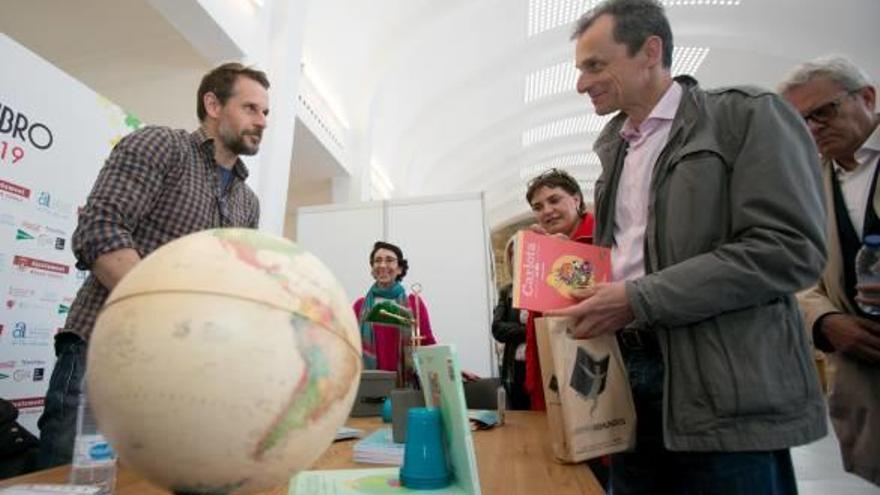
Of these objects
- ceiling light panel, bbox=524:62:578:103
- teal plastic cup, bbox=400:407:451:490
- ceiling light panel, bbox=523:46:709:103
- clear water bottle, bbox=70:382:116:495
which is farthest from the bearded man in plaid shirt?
ceiling light panel, bbox=524:62:578:103

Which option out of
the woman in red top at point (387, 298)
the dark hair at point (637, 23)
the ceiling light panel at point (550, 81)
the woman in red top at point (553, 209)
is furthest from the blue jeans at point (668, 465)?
the ceiling light panel at point (550, 81)

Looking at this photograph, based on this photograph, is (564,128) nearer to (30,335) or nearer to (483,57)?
(483,57)

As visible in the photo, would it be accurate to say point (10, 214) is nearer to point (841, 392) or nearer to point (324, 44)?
point (841, 392)

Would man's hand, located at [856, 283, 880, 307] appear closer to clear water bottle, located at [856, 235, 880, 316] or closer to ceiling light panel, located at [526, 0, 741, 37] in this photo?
clear water bottle, located at [856, 235, 880, 316]

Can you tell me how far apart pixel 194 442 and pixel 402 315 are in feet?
3.46

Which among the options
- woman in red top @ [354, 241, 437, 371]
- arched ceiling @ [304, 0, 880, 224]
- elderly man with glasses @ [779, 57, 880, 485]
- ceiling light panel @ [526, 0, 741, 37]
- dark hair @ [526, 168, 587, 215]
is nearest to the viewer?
elderly man with glasses @ [779, 57, 880, 485]

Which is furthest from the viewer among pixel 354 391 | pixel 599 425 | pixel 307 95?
pixel 307 95

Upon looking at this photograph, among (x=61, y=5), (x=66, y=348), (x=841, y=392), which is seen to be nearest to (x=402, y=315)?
(x=66, y=348)

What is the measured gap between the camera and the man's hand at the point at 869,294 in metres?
1.28

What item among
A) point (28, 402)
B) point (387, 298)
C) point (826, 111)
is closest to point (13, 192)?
point (28, 402)

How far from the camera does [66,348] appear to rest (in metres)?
1.37

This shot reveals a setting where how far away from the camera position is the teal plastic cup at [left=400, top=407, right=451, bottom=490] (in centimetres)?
83

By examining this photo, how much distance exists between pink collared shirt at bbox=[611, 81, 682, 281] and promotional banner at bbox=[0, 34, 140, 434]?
7.97 feet

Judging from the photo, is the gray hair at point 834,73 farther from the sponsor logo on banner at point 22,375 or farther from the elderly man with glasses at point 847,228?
the sponsor logo on banner at point 22,375
